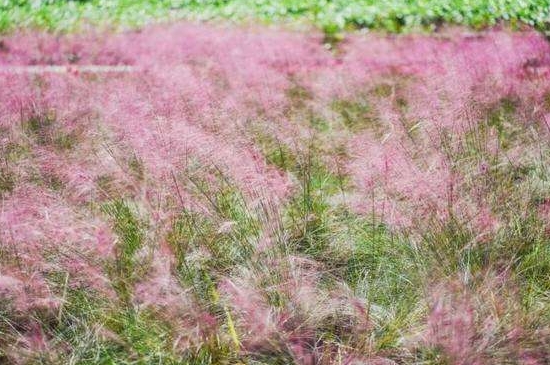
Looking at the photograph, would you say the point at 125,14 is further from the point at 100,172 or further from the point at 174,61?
the point at 100,172

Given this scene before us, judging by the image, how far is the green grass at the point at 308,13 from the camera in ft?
19.7

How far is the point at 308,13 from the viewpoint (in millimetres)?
6066

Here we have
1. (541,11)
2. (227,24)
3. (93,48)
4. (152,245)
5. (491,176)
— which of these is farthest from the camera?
(541,11)

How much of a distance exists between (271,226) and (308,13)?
425 cm

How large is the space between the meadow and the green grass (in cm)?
206

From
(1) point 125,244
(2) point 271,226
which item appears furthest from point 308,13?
(1) point 125,244

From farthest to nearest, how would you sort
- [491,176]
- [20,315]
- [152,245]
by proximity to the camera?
[491,176], [152,245], [20,315]

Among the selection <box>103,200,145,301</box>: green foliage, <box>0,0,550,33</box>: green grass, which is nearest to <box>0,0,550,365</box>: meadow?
<box>103,200,145,301</box>: green foliage

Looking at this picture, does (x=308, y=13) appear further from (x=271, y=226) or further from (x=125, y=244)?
(x=125, y=244)

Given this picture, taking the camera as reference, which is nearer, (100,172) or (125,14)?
(100,172)

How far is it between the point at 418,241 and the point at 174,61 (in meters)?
3.36

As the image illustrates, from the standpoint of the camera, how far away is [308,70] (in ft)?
16.5

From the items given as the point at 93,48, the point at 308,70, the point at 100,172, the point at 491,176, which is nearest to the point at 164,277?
the point at 100,172

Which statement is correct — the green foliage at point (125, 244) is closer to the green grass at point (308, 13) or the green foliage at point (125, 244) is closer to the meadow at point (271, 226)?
the meadow at point (271, 226)
